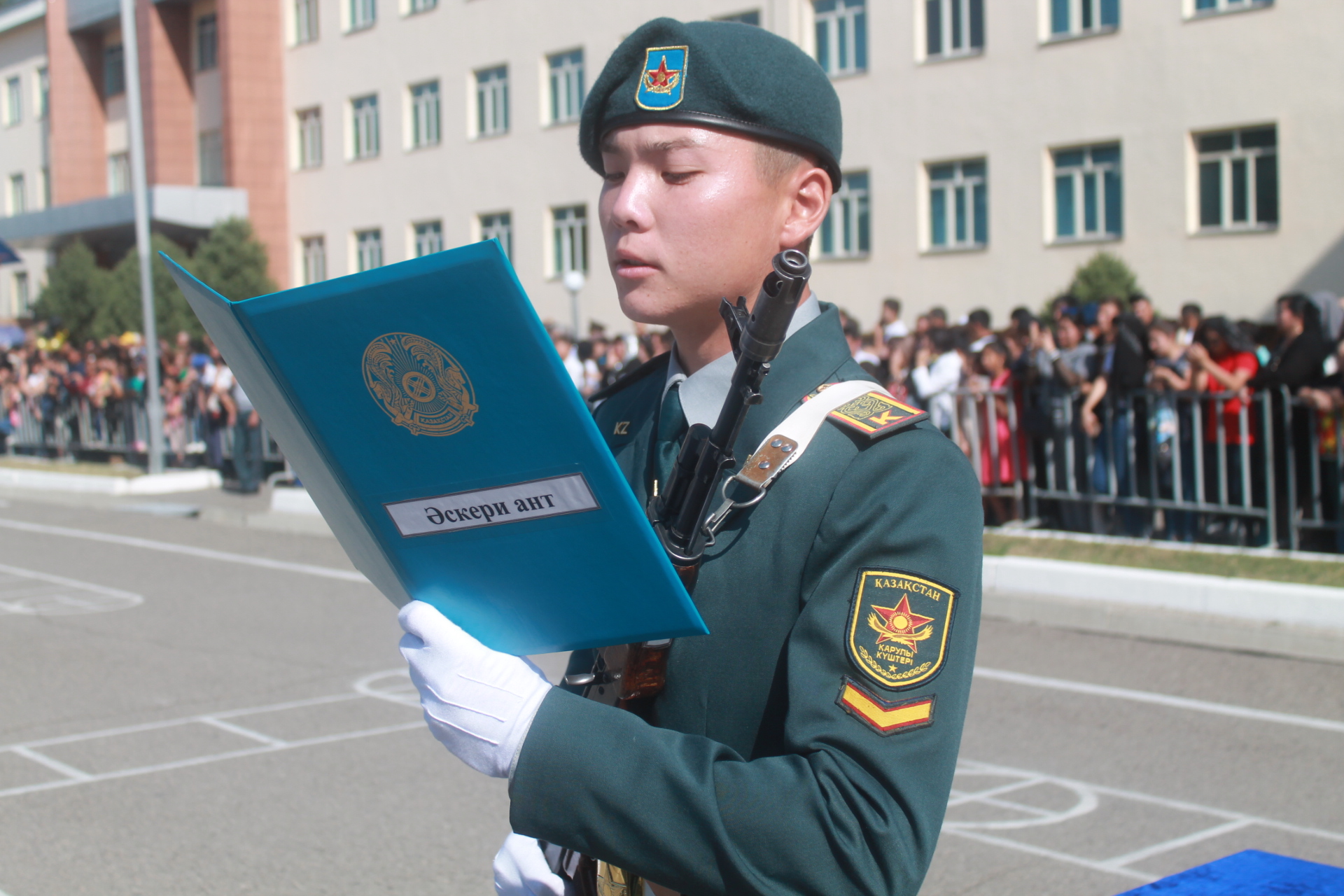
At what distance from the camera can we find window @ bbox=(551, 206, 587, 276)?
95.1ft

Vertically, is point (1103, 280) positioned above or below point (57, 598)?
above

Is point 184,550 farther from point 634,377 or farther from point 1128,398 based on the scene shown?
point 634,377

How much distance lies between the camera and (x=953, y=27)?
71.3 ft

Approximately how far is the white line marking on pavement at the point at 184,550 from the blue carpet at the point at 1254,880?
7917mm

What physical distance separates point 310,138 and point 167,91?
591 cm

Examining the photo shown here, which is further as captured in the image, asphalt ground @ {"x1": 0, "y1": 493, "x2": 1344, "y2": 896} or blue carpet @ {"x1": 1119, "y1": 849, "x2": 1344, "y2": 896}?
asphalt ground @ {"x1": 0, "y1": 493, "x2": 1344, "y2": 896}

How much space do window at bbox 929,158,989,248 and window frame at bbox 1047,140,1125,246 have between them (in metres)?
1.13

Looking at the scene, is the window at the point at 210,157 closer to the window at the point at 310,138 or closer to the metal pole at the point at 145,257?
the window at the point at 310,138

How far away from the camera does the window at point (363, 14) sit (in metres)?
33.5

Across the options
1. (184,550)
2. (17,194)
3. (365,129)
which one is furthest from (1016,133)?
(17,194)

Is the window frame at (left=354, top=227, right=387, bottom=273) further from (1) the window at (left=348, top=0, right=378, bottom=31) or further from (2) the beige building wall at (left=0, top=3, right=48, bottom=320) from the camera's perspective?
(2) the beige building wall at (left=0, top=3, right=48, bottom=320)

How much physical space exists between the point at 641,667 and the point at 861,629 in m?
0.31

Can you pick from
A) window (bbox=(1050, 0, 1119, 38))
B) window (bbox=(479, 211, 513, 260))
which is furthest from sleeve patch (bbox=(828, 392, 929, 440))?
window (bbox=(479, 211, 513, 260))

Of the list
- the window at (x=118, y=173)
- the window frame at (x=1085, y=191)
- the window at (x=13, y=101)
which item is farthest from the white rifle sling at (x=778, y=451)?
the window at (x=13, y=101)
